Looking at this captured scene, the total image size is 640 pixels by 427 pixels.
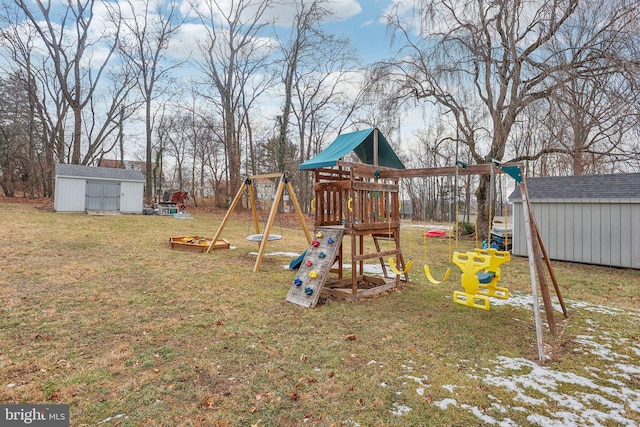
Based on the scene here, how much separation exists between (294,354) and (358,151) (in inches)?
183

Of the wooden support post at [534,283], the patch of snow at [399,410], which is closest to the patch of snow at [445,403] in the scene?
the patch of snow at [399,410]

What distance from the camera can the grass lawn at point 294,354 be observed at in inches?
99.0

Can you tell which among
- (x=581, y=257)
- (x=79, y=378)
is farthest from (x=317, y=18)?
(x=79, y=378)

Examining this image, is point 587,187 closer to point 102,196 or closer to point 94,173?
point 102,196

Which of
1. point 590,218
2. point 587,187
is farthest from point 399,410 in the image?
point 587,187

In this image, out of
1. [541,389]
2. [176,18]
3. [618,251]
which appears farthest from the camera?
[176,18]

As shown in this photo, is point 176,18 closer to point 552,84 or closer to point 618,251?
point 552,84

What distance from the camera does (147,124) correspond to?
72.3ft

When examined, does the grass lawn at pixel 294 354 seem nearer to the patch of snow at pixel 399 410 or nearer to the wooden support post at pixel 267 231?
the patch of snow at pixel 399 410

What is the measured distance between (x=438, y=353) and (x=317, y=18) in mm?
22082

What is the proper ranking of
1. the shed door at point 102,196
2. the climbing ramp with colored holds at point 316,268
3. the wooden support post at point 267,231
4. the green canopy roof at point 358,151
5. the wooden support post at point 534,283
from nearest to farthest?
the wooden support post at point 534,283 < the climbing ramp with colored holds at point 316,268 < the green canopy roof at point 358,151 < the wooden support post at point 267,231 < the shed door at point 102,196

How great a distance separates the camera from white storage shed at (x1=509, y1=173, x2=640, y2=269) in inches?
330

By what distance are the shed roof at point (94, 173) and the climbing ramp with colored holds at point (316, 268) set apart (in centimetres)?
1653

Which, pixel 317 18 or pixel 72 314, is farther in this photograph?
pixel 317 18
